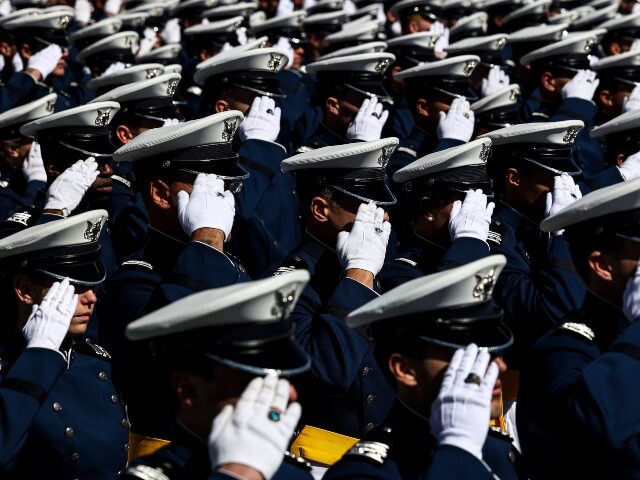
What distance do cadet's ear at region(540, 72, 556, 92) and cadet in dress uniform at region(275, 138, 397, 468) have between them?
3213 mm

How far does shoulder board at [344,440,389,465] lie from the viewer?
3.41 meters

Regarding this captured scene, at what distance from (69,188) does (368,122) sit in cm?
175

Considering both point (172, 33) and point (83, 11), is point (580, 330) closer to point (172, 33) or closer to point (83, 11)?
point (172, 33)

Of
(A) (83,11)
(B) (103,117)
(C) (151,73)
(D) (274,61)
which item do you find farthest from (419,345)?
(A) (83,11)

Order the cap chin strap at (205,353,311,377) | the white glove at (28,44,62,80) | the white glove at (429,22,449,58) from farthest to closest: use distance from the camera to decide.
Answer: the white glove at (429,22,449,58) < the white glove at (28,44,62,80) < the cap chin strap at (205,353,311,377)

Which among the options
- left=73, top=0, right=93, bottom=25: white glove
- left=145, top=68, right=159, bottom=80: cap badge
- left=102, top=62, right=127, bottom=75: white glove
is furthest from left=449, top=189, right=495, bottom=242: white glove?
left=73, top=0, right=93, bottom=25: white glove

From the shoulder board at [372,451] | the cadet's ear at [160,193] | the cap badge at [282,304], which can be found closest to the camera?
the cap badge at [282,304]

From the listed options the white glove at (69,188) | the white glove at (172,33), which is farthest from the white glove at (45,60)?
the white glove at (69,188)

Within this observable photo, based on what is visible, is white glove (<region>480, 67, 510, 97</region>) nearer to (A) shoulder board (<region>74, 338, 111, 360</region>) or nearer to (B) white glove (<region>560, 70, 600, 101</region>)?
(B) white glove (<region>560, 70, 600, 101</region>)

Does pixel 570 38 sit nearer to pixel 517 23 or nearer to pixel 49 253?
pixel 517 23

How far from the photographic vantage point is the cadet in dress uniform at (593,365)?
3.54 m

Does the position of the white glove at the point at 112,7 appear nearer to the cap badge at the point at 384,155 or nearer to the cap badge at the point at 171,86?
the cap badge at the point at 171,86

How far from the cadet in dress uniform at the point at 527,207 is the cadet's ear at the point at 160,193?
1483mm

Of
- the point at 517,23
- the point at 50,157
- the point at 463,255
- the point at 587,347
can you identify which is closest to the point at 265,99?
the point at 50,157
